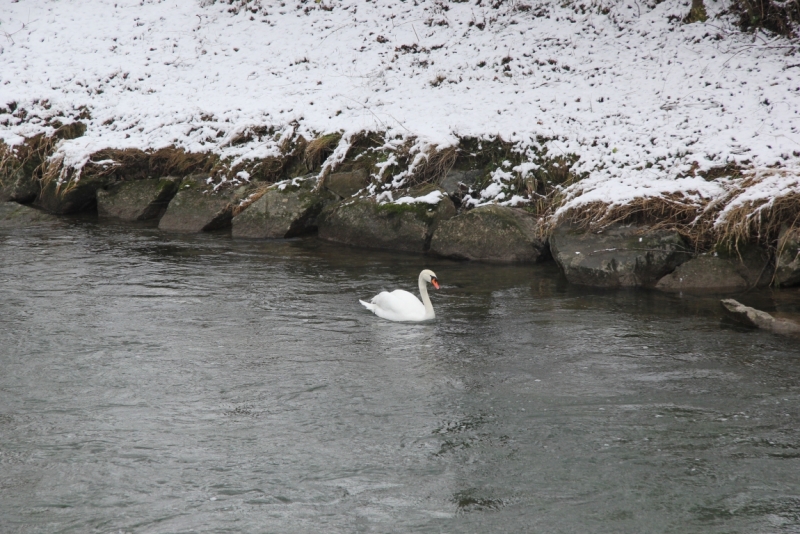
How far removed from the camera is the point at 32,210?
42.5 feet

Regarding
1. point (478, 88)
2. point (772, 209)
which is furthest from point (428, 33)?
point (772, 209)

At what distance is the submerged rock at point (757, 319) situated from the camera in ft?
23.3

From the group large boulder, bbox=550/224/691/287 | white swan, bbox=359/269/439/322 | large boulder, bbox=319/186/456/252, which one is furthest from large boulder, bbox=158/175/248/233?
large boulder, bbox=550/224/691/287

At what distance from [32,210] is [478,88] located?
7735mm

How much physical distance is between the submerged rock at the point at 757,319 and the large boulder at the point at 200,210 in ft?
25.1

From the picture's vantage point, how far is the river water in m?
4.20

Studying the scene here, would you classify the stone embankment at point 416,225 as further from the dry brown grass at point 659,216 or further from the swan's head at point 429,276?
the swan's head at point 429,276

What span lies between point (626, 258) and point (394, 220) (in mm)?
3409

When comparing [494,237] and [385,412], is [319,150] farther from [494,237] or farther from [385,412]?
[385,412]

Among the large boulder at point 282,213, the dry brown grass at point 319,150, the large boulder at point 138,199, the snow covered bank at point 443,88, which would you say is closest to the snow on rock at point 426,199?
the snow covered bank at point 443,88

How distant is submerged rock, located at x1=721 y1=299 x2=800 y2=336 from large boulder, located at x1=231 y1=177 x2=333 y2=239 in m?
6.29

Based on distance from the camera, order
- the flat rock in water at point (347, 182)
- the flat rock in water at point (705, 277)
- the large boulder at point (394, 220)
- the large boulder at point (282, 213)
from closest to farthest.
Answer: the flat rock in water at point (705, 277)
the large boulder at point (394, 220)
the large boulder at point (282, 213)
the flat rock in water at point (347, 182)

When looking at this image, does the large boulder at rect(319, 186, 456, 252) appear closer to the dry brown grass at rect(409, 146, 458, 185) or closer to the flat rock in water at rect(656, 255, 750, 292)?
the dry brown grass at rect(409, 146, 458, 185)

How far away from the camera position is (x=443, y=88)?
1384cm
